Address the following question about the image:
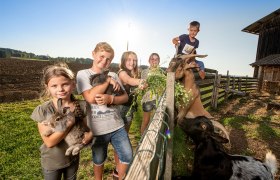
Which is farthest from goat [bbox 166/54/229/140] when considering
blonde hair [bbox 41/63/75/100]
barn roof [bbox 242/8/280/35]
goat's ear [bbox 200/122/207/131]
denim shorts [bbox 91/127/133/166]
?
barn roof [bbox 242/8/280/35]

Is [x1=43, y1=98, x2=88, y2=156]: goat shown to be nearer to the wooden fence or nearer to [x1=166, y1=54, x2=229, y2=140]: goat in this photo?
the wooden fence

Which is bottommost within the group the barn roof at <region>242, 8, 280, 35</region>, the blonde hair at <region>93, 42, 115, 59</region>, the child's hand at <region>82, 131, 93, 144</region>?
the child's hand at <region>82, 131, 93, 144</region>

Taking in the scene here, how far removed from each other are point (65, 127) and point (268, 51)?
2735 centimetres

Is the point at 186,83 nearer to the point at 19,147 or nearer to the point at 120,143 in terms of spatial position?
the point at 120,143

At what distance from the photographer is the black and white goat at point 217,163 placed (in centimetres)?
341

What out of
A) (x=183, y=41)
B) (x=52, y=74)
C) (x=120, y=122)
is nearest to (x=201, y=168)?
(x=120, y=122)

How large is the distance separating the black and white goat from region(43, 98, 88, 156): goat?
2055mm

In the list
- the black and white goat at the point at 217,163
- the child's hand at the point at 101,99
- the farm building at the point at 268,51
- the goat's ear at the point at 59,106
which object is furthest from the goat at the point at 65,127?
the farm building at the point at 268,51

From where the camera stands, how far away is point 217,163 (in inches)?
136

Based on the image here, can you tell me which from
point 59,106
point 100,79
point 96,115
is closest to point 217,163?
point 96,115

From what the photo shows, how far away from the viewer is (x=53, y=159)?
2.26 meters

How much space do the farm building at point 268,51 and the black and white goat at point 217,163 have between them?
64.7ft

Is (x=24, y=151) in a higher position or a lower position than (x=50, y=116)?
lower

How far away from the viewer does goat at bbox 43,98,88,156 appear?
6.96 ft
